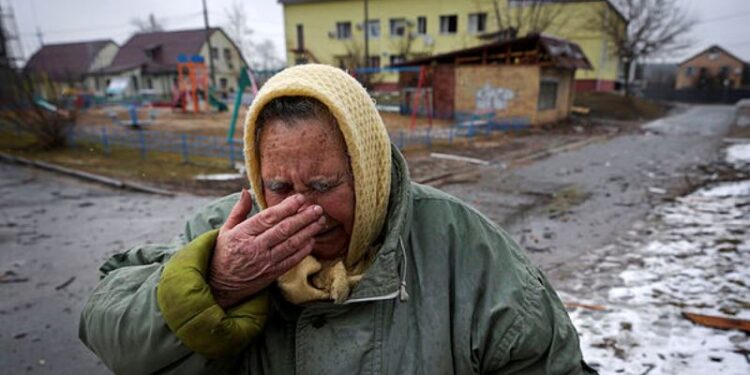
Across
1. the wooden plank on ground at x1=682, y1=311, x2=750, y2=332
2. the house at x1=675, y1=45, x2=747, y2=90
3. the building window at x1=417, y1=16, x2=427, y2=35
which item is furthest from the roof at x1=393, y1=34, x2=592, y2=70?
the house at x1=675, y1=45, x2=747, y2=90

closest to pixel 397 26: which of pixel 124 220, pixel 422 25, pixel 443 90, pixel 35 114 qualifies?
pixel 422 25

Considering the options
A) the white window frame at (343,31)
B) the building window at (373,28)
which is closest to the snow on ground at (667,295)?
the building window at (373,28)

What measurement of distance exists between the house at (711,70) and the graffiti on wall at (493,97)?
146ft

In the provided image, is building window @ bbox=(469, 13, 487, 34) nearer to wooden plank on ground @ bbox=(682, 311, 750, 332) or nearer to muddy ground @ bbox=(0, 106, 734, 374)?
muddy ground @ bbox=(0, 106, 734, 374)

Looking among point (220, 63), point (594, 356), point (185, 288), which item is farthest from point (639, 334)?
point (220, 63)

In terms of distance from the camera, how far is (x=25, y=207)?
815 cm

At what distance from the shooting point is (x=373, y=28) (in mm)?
39062

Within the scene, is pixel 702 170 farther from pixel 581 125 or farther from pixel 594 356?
pixel 581 125

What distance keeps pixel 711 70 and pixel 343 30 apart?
5154 centimetres

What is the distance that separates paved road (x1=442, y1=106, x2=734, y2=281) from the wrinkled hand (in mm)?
4212

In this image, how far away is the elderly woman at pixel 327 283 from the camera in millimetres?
1163

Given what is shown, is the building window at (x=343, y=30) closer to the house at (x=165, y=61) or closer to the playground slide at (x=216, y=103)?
the house at (x=165, y=61)

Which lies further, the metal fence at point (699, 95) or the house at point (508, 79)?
the metal fence at point (699, 95)

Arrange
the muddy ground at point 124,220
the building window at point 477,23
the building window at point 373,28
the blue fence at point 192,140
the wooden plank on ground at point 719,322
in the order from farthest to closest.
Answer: the building window at point 373,28 → the building window at point 477,23 → the blue fence at point 192,140 → the muddy ground at point 124,220 → the wooden plank on ground at point 719,322
